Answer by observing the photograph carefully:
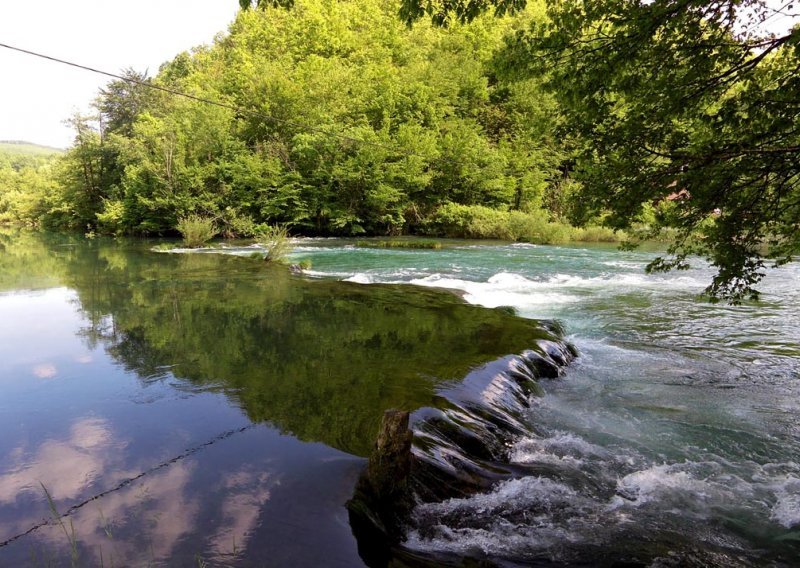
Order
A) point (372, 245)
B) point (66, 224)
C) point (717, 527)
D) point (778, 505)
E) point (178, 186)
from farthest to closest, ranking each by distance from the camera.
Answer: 1. point (66, 224)
2. point (178, 186)
3. point (372, 245)
4. point (778, 505)
5. point (717, 527)

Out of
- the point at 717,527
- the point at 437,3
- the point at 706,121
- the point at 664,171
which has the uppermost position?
the point at 437,3

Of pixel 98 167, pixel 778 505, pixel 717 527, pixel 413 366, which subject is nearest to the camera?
pixel 717 527

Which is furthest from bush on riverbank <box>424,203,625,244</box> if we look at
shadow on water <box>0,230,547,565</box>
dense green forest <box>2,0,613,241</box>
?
shadow on water <box>0,230,547,565</box>

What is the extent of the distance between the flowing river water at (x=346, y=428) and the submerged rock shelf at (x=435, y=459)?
0.34ft

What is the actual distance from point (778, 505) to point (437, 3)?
5914 mm

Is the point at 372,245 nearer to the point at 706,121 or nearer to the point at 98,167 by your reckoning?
the point at 706,121

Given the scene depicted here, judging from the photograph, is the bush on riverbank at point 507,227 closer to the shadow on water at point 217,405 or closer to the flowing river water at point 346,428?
the flowing river water at point 346,428

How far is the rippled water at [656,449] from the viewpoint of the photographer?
134 inches

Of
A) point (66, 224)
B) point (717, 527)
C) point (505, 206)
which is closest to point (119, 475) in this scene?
point (717, 527)

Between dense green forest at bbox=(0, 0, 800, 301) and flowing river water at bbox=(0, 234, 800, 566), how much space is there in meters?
1.58

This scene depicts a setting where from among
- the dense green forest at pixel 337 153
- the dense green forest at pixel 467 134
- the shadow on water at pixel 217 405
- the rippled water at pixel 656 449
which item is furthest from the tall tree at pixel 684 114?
the dense green forest at pixel 337 153

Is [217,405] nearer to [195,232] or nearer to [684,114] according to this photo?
[684,114]

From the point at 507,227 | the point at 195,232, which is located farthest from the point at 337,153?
the point at 507,227

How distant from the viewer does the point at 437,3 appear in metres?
5.74
